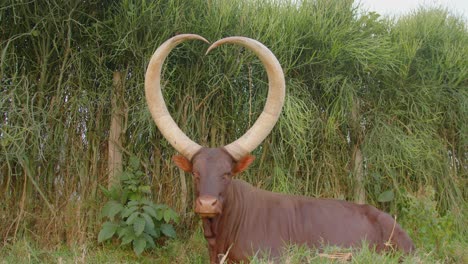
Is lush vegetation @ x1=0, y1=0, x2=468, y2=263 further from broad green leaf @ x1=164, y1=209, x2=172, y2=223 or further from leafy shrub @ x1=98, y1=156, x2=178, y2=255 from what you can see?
broad green leaf @ x1=164, y1=209, x2=172, y2=223

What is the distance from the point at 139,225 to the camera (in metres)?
4.42

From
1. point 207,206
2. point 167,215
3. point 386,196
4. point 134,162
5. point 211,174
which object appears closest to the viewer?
point 207,206

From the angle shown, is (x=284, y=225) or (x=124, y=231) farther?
(x=124, y=231)

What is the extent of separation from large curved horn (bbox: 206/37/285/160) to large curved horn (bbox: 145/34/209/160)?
11.0 inches

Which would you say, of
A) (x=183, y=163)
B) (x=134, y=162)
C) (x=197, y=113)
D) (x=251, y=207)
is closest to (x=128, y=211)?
(x=134, y=162)

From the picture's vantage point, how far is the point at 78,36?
493 centimetres

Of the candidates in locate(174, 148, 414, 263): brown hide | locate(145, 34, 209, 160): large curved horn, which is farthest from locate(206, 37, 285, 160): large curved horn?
locate(145, 34, 209, 160): large curved horn

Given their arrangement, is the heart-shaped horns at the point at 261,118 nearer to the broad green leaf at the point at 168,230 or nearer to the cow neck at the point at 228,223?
the cow neck at the point at 228,223

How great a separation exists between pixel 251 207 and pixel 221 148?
→ 0.61 m

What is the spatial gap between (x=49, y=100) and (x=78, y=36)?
69cm

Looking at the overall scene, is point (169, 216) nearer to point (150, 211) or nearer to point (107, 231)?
point (150, 211)

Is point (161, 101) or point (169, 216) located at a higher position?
point (161, 101)

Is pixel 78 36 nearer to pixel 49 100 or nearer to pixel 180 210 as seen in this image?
pixel 49 100

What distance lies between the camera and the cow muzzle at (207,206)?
3.51 m
